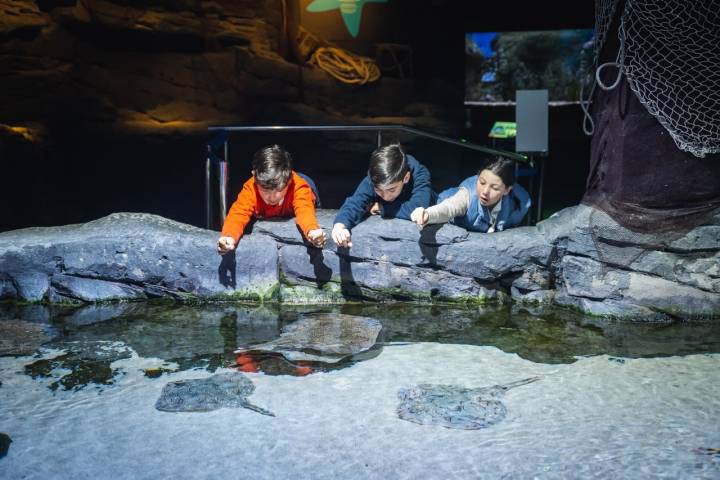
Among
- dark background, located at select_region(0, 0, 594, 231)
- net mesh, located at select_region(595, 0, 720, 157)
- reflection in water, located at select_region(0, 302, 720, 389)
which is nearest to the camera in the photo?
reflection in water, located at select_region(0, 302, 720, 389)

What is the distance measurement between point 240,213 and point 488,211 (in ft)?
6.20

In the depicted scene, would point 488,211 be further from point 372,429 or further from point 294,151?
point 294,151

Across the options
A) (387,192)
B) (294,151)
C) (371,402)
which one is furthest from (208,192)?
(294,151)

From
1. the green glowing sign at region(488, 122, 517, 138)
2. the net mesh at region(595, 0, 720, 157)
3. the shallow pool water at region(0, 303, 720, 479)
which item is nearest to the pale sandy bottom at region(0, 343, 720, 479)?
the shallow pool water at region(0, 303, 720, 479)

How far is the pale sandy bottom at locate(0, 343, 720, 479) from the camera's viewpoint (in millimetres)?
2094

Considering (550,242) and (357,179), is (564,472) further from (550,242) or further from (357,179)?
(357,179)

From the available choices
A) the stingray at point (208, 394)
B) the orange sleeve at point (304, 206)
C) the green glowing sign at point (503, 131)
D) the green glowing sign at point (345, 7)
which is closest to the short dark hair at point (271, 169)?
the orange sleeve at point (304, 206)

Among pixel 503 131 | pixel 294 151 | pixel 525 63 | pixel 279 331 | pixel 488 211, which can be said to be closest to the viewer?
pixel 279 331

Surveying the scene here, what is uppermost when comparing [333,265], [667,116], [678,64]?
[678,64]

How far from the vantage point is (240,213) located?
13.7 ft

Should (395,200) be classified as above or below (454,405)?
above

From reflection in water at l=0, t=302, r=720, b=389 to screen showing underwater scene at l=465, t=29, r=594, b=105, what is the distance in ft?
26.9

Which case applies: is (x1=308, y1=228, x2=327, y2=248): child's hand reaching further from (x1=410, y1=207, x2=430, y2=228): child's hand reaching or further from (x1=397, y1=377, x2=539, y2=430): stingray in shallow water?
(x1=397, y1=377, x2=539, y2=430): stingray in shallow water

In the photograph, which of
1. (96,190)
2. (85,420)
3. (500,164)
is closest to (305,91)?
(96,190)
